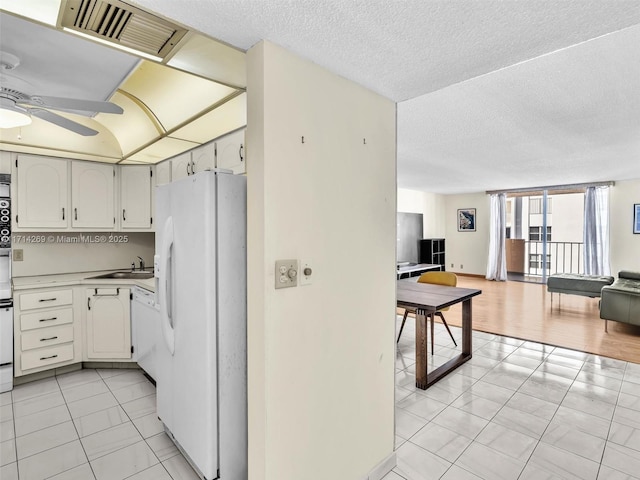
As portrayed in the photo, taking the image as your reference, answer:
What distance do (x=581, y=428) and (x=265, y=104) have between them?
2907 mm

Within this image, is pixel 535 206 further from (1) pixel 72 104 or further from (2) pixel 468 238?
(1) pixel 72 104

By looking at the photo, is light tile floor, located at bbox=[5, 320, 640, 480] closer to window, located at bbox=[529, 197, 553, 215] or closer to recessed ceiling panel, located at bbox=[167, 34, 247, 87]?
recessed ceiling panel, located at bbox=[167, 34, 247, 87]

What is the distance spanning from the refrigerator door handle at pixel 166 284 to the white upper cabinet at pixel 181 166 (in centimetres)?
124

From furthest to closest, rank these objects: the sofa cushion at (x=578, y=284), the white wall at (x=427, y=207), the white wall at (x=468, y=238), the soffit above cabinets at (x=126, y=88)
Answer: the white wall at (x=468, y=238)
the white wall at (x=427, y=207)
the sofa cushion at (x=578, y=284)
the soffit above cabinets at (x=126, y=88)

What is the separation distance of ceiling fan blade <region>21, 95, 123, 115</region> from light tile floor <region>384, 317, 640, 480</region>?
269 centimetres

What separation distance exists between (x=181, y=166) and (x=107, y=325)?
5.54 feet

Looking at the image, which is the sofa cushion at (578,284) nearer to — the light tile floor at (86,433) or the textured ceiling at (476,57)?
the textured ceiling at (476,57)

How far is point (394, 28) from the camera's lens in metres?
1.27

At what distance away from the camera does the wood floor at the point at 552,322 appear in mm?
3885

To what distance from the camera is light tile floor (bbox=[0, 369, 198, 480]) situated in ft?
6.22

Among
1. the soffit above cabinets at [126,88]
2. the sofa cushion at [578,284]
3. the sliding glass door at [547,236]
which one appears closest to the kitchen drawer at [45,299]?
the soffit above cabinets at [126,88]

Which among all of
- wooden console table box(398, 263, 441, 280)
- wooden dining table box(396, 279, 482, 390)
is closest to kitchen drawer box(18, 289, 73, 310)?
wooden dining table box(396, 279, 482, 390)

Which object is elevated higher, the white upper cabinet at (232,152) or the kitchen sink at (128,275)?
the white upper cabinet at (232,152)

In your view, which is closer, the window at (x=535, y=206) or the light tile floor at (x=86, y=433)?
the light tile floor at (x=86, y=433)
